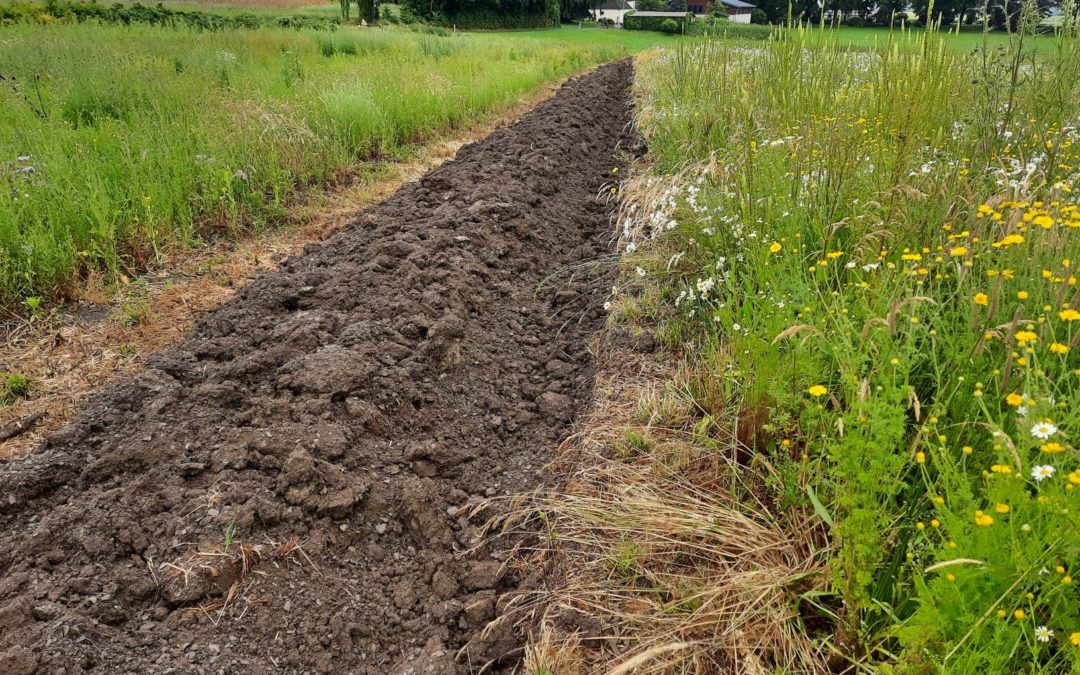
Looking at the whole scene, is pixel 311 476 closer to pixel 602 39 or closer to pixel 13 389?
pixel 13 389

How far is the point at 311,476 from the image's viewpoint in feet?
8.80

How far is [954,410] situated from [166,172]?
222 inches

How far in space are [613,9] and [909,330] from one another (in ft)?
264

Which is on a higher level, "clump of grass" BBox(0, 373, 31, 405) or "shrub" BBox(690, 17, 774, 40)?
"shrub" BBox(690, 17, 774, 40)

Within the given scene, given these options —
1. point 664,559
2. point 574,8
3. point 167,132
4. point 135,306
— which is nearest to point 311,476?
point 664,559

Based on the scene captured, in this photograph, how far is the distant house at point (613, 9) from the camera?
6609 cm

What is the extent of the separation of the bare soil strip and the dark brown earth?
198 millimetres

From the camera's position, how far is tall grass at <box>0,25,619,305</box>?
14.9 ft

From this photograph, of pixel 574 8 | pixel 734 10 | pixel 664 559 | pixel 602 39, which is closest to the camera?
pixel 664 559

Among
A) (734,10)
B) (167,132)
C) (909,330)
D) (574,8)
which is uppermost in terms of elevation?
(574,8)

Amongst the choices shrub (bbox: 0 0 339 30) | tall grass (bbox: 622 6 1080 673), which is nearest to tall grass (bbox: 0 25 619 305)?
tall grass (bbox: 622 6 1080 673)

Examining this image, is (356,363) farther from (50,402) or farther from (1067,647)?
(1067,647)


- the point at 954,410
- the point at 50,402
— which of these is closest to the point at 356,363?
the point at 50,402

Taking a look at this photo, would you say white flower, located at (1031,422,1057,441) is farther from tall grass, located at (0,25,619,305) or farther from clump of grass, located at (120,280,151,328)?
tall grass, located at (0,25,619,305)
